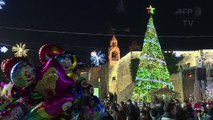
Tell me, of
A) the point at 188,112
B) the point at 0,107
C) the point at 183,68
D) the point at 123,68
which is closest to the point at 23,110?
the point at 0,107

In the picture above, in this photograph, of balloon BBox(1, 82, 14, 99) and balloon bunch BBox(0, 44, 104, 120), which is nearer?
balloon bunch BBox(0, 44, 104, 120)

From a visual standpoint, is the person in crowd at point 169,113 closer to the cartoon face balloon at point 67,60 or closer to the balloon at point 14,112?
the cartoon face balloon at point 67,60

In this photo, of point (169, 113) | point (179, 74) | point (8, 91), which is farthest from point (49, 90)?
point (179, 74)

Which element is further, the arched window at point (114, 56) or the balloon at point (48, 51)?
the arched window at point (114, 56)

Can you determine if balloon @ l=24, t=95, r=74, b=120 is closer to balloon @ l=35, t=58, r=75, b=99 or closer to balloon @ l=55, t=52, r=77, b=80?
balloon @ l=35, t=58, r=75, b=99

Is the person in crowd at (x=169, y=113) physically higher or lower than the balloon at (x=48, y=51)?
lower

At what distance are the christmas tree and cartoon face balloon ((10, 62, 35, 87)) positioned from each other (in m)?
23.2

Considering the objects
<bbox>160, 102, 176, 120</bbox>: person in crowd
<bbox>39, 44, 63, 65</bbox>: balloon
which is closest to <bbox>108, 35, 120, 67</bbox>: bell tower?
<bbox>160, 102, 176, 120</bbox>: person in crowd

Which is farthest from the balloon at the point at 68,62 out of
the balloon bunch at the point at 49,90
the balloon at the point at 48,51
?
the balloon at the point at 48,51

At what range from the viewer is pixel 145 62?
3158 cm

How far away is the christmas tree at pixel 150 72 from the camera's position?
3075cm

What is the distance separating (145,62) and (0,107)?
23851mm

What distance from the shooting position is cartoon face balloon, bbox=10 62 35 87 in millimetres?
7520

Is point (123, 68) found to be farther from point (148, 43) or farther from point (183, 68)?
point (148, 43)
